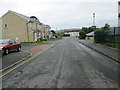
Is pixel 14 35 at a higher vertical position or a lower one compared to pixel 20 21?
lower

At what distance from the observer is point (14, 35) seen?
113 feet

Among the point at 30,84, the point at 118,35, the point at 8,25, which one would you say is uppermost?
the point at 8,25

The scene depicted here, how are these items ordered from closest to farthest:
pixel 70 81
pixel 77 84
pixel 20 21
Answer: pixel 77 84
pixel 70 81
pixel 20 21

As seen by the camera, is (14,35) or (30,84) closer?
(30,84)

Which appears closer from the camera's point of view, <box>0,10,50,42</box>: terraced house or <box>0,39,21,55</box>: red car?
<box>0,39,21,55</box>: red car

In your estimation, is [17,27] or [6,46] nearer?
[6,46]

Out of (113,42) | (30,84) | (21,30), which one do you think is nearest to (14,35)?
(21,30)

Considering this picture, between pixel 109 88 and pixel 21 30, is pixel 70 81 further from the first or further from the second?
pixel 21 30

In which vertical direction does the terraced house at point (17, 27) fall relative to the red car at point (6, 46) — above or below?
above

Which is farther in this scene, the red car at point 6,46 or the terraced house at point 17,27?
the terraced house at point 17,27

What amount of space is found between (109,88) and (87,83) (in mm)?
801

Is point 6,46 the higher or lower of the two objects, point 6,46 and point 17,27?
the lower

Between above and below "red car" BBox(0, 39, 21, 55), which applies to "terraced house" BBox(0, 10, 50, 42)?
above

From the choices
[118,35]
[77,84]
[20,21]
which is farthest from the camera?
[20,21]
